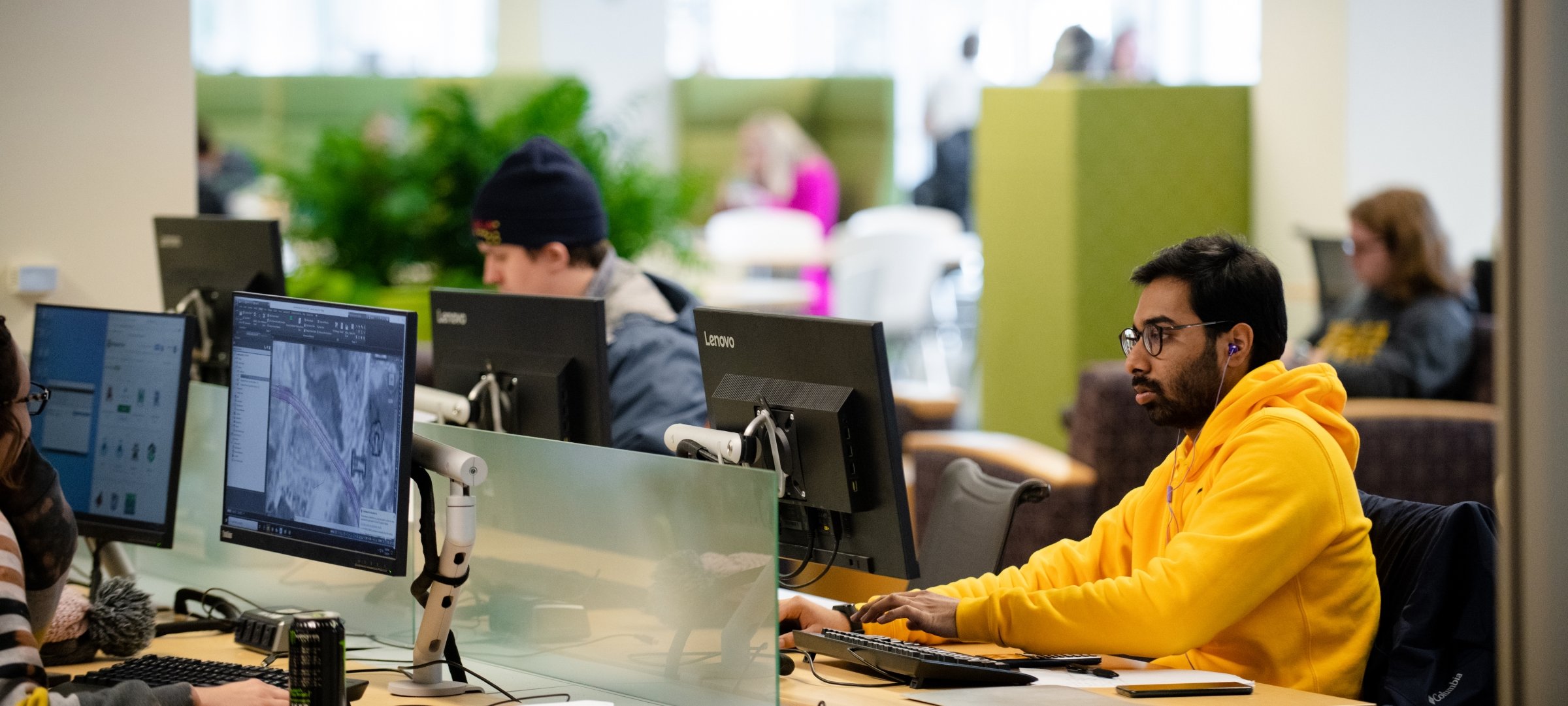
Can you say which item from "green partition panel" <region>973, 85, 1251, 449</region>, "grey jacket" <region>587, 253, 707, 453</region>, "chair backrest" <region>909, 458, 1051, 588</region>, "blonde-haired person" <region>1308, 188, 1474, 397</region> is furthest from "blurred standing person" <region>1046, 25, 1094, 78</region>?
"chair backrest" <region>909, 458, 1051, 588</region>

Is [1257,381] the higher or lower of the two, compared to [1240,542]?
higher

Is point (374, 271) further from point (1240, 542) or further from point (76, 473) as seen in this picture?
point (1240, 542)

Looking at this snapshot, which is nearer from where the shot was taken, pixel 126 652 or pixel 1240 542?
pixel 1240 542

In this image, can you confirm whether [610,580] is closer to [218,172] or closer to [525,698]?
[525,698]

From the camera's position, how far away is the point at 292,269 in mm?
5664

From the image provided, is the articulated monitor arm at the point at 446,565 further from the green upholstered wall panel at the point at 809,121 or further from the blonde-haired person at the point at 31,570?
the green upholstered wall panel at the point at 809,121

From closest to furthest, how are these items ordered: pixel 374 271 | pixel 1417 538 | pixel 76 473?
1. pixel 1417 538
2. pixel 76 473
3. pixel 374 271

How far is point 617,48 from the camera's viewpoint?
9.21 m

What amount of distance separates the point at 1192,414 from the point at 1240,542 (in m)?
0.28

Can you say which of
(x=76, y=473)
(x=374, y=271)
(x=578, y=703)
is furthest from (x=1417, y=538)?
(x=374, y=271)

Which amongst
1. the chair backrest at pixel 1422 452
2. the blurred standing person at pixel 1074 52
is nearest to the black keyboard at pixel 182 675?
the chair backrest at pixel 1422 452

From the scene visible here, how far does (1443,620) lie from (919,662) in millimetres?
722

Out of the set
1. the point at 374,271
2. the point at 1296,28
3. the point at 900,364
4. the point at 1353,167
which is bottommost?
the point at 900,364

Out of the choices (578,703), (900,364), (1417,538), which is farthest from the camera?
(900,364)
